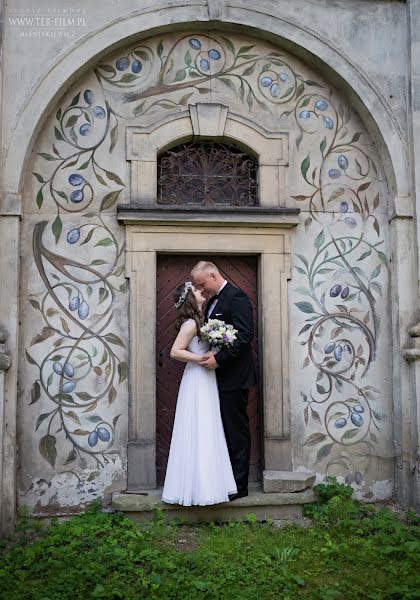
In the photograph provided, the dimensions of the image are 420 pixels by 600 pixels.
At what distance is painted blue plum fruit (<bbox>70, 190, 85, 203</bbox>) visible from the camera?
5859mm

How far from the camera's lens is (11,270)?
5453 mm

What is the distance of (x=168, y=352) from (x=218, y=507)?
4.67 feet

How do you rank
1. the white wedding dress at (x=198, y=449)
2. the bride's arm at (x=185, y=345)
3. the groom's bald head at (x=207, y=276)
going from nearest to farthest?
the white wedding dress at (x=198, y=449) < the bride's arm at (x=185, y=345) < the groom's bald head at (x=207, y=276)

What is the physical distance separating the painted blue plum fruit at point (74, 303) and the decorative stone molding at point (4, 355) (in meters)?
0.64

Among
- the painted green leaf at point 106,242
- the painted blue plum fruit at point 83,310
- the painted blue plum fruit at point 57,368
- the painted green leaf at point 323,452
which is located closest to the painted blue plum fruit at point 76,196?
the painted green leaf at point 106,242

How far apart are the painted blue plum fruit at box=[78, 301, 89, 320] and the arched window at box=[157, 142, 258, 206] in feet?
3.86

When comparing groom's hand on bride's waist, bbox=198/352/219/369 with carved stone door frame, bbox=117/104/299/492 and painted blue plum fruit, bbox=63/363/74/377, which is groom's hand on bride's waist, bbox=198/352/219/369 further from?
painted blue plum fruit, bbox=63/363/74/377

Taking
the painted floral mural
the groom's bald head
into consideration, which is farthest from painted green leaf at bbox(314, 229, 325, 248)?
the groom's bald head

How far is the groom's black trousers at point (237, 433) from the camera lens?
5.50 m

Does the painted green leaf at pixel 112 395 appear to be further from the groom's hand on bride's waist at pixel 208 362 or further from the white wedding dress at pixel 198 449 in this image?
the groom's hand on bride's waist at pixel 208 362

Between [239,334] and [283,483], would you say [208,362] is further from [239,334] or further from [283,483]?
[283,483]

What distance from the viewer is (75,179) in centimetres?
588

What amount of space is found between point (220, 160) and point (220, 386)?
2112 mm

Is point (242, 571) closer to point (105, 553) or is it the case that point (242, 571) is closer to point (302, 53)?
point (105, 553)
